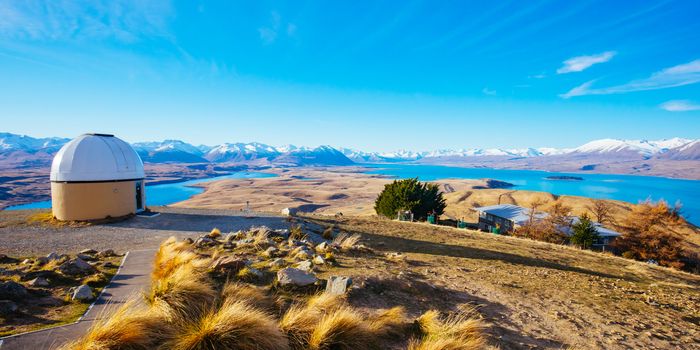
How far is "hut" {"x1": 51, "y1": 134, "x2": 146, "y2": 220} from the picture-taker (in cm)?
1847

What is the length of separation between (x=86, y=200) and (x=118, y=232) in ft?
15.6

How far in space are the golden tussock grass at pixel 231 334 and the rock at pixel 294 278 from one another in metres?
2.55

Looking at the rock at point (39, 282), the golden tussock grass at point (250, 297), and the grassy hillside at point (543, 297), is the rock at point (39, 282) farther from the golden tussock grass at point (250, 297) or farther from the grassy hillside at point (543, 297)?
the grassy hillside at point (543, 297)

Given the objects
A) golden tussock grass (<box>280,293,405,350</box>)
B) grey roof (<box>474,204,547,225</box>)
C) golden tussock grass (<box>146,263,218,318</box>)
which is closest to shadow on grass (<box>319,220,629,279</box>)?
golden tussock grass (<box>280,293,405,350</box>)

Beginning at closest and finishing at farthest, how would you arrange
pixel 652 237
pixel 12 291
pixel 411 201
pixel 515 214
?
pixel 12 291
pixel 652 237
pixel 411 201
pixel 515 214

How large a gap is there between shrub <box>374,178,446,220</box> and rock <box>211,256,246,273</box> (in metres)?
26.1

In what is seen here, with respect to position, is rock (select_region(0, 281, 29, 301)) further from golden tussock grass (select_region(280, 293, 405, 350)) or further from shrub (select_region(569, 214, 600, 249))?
shrub (select_region(569, 214, 600, 249))

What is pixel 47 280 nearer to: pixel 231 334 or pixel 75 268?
pixel 75 268

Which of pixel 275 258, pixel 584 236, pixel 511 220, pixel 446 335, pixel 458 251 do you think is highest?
pixel 446 335

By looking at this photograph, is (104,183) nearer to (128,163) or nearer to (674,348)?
(128,163)

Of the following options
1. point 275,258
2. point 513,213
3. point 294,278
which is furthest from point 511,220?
point 294,278

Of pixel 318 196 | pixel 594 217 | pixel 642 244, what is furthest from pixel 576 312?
pixel 318 196

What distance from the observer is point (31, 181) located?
432 ft

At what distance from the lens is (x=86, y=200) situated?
18.5 metres
